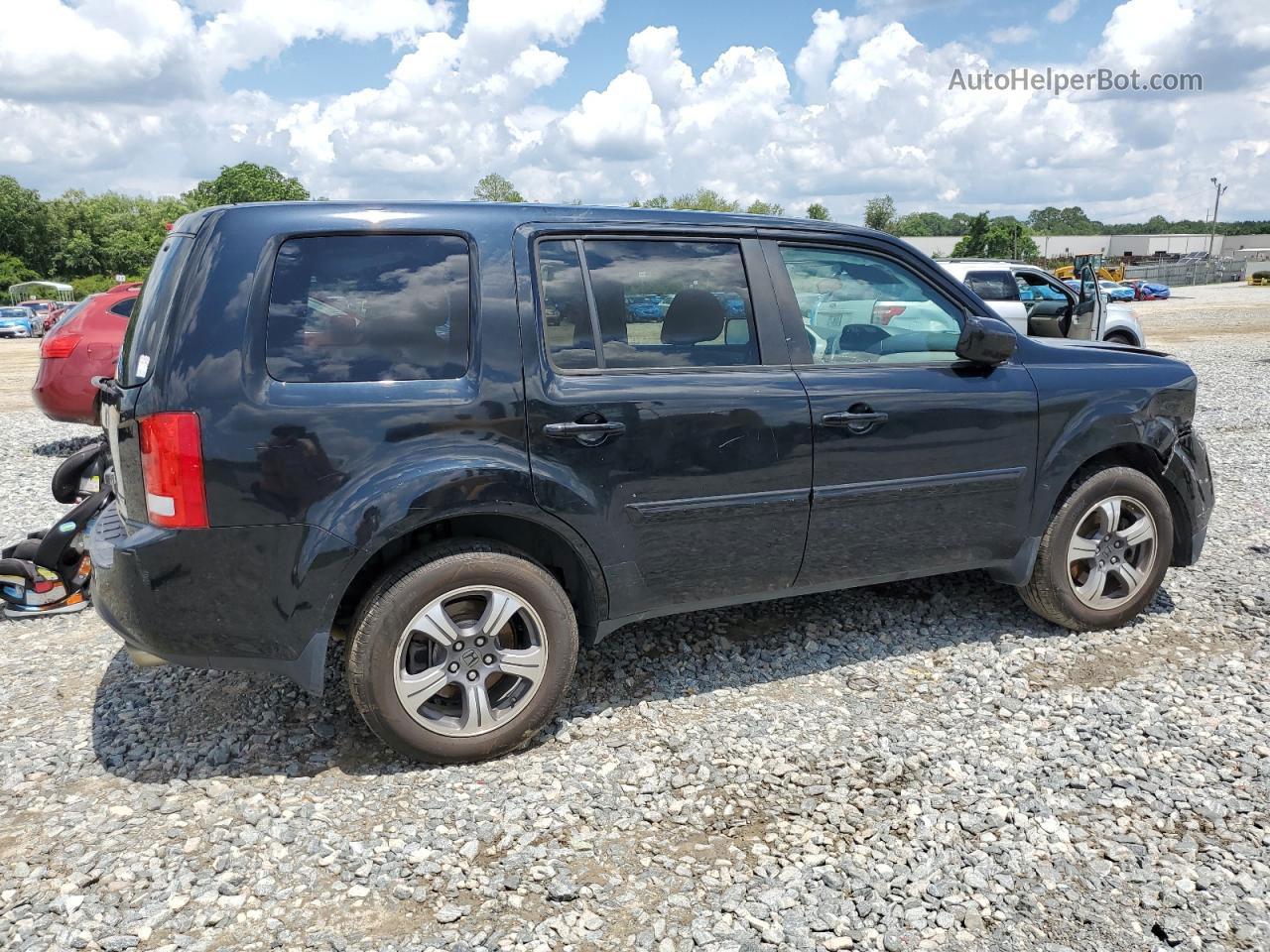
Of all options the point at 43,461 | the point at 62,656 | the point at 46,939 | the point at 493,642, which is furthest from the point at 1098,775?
the point at 43,461

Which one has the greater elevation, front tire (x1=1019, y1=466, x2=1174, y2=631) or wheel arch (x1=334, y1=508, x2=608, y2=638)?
wheel arch (x1=334, y1=508, x2=608, y2=638)

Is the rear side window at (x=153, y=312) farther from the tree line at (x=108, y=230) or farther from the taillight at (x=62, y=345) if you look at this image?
the tree line at (x=108, y=230)

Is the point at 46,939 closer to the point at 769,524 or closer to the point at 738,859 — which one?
the point at 738,859

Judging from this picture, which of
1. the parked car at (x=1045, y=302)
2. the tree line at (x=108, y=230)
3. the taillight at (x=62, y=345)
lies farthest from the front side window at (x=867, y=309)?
the tree line at (x=108, y=230)

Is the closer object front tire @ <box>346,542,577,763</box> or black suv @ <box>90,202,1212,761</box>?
black suv @ <box>90,202,1212,761</box>

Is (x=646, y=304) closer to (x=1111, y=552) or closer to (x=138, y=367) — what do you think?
(x=138, y=367)

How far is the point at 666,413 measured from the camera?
3.57 m

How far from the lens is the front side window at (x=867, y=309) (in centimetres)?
400

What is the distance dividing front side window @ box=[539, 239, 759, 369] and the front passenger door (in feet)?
0.77

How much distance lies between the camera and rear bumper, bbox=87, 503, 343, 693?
10.2 ft

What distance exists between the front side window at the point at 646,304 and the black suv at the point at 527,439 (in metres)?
0.01

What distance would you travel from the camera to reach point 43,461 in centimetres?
985

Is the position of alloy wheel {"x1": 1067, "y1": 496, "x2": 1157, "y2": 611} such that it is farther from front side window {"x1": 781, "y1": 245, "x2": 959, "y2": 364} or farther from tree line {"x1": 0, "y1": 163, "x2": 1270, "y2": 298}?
tree line {"x1": 0, "y1": 163, "x2": 1270, "y2": 298}

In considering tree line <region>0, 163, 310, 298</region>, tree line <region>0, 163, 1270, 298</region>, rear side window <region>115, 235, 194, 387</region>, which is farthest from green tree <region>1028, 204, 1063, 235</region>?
rear side window <region>115, 235, 194, 387</region>
